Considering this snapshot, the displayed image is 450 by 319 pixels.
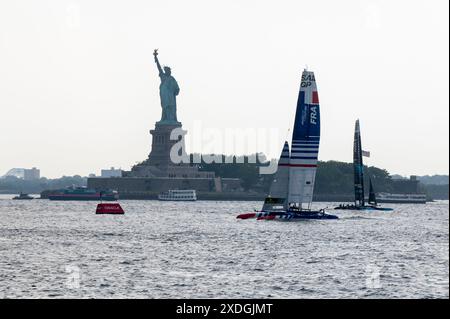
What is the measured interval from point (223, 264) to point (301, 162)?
4423 cm

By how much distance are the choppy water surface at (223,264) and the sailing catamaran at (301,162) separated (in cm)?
996

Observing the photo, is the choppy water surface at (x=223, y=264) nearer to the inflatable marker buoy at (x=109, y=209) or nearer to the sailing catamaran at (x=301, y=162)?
the sailing catamaran at (x=301, y=162)

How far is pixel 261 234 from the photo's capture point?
77.6m

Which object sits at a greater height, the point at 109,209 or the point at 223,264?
the point at 109,209

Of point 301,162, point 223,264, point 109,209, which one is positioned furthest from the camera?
point 109,209

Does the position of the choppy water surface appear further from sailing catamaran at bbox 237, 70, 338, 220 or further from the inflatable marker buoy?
the inflatable marker buoy

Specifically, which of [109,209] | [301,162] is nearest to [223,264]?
[301,162]

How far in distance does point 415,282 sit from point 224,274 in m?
8.49

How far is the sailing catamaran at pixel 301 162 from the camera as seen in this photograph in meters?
94.5

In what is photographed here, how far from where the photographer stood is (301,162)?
311ft

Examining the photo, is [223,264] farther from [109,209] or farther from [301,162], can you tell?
[109,209]

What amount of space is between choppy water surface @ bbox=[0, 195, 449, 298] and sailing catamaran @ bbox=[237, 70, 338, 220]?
9.96m
